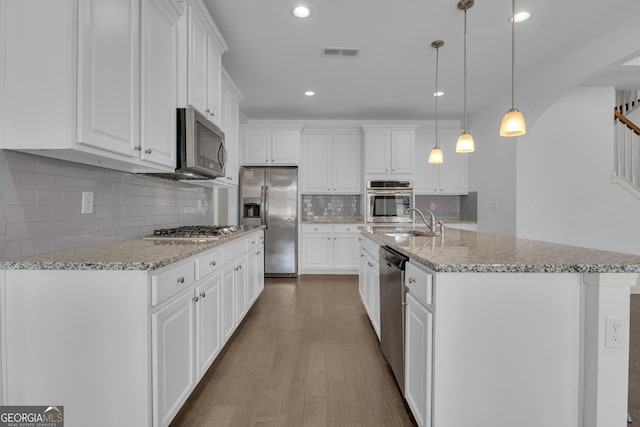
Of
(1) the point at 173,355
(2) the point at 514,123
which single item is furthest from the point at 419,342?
(2) the point at 514,123

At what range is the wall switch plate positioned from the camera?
1.77 meters

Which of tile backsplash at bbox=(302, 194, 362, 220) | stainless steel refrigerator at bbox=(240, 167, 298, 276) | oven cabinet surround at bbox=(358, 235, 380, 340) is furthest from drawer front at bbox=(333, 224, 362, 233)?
oven cabinet surround at bbox=(358, 235, 380, 340)

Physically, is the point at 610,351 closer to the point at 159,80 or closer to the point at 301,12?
the point at 159,80

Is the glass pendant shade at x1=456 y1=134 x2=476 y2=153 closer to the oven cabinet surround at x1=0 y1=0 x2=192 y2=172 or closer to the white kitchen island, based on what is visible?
the white kitchen island

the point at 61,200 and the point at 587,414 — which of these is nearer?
the point at 587,414

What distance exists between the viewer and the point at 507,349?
1.35 m

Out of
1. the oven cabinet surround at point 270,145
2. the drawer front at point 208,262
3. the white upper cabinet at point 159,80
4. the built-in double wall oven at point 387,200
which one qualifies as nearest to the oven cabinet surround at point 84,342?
the drawer front at point 208,262

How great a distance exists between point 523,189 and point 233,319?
375cm

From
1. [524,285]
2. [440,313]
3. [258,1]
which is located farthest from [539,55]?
[440,313]

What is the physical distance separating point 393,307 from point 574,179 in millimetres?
3684

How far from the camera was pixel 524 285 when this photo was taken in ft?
4.44

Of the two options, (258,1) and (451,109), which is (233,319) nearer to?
(258,1)

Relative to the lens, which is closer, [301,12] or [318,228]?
[301,12]

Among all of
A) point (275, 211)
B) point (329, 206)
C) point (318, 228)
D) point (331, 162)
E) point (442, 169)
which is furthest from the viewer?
point (329, 206)
